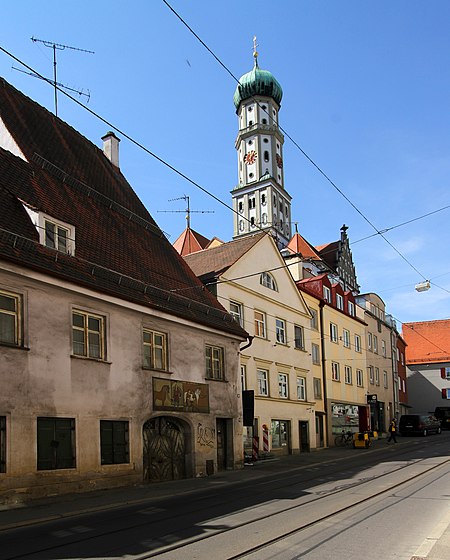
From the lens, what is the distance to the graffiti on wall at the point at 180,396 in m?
20.0

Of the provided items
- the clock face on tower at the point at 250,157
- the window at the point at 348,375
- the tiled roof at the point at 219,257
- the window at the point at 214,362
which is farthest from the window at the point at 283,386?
the clock face on tower at the point at 250,157

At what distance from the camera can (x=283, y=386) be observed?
108ft

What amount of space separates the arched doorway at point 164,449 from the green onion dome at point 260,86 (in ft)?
278

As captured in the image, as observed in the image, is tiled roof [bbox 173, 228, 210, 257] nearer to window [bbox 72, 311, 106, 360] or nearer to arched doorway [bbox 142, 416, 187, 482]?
arched doorway [bbox 142, 416, 187, 482]

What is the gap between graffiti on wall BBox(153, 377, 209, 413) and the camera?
65.6ft

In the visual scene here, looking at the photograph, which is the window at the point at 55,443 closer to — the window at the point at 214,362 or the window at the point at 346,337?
the window at the point at 214,362

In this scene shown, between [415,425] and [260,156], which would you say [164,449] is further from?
[260,156]

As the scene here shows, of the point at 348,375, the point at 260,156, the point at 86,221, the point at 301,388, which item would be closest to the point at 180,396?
the point at 86,221

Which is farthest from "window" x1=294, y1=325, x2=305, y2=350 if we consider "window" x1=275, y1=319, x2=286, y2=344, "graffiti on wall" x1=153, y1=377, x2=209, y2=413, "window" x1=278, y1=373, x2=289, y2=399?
"graffiti on wall" x1=153, y1=377, x2=209, y2=413

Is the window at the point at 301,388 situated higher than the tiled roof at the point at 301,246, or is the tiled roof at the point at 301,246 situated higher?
the tiled roof at the point at 301,246

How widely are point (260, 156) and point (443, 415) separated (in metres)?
51.2

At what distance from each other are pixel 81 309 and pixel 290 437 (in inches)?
740

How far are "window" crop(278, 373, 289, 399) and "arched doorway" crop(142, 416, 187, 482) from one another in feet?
38.1

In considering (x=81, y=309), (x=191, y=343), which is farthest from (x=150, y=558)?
(x=191, y=343)
